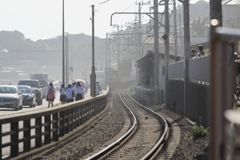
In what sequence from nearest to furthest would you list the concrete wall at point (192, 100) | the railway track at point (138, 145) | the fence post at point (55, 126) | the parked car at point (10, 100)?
the railway track at point (138, 145)
the fence post at point (55, 126)
the concrete wall at point (192, 100)
the parked car at point (10, 100)

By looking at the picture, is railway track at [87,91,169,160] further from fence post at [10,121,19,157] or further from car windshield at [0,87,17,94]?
car windshield at [0,87,17,94]

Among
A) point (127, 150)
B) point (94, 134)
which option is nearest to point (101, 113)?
point (94, 134)

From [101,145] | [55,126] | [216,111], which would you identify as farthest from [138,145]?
[216,111]

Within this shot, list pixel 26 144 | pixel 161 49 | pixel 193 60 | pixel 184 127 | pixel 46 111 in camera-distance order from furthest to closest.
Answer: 1. pixel 161 49
2. pixel 193 60
3. pixel 184 127
4. pixel 46 111
5. pixel 26 144

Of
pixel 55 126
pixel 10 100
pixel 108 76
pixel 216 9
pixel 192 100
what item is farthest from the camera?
pixel 108 76

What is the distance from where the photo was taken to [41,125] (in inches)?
514

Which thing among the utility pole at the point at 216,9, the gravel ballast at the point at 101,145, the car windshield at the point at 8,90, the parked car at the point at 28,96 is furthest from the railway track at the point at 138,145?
the parked car at the point at 28,96

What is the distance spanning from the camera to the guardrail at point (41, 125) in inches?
432

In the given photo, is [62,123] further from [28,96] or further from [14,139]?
[28,96]

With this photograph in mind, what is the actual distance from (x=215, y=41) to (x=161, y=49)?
103040 millimetres

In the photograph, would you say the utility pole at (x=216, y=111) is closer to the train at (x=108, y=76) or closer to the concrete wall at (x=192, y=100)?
the concrete wall at (x=192, y=100)

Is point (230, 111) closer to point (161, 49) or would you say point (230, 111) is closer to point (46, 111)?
point (46, 111)

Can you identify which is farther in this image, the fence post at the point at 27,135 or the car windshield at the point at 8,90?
the car windshield at the point at 8,90

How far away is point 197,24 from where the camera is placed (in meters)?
145
